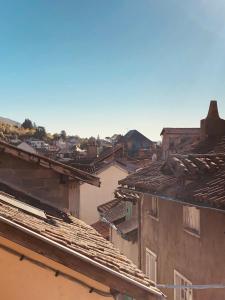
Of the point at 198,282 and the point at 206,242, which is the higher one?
the point at 206,242

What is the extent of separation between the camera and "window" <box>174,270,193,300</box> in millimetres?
11168

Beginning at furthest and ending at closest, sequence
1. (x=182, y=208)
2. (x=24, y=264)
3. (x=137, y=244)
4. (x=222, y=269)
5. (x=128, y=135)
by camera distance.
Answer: (x=128, y=135)
(x=137, y=244)
(x=182, y=208)
(x=222, y=269)
(x=24, y=264)

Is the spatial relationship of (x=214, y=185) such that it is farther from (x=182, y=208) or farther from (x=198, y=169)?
(x=182, y=208)

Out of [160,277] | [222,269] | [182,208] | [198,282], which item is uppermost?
[182,208]

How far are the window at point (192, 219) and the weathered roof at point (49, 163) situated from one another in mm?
2666

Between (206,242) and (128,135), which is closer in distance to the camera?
(206,242)

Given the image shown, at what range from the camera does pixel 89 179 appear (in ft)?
33.3

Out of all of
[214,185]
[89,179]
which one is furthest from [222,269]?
[89,179]

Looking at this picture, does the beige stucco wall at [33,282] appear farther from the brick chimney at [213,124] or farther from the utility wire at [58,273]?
the brick chimney at [213,124]

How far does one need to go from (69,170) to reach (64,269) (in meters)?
5.41

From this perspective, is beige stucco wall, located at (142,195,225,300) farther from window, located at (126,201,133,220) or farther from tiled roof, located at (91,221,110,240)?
tiled roof, located at (91,221,110,240)

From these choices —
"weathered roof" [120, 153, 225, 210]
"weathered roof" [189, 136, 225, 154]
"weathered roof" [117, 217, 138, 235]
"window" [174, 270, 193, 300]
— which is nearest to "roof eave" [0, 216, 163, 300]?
"weathered roof" [120, 153, 225, 210]

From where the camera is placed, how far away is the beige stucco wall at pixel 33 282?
4770 millimetres

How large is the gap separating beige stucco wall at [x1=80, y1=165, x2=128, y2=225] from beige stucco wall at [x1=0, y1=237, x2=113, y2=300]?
24.7 metres
